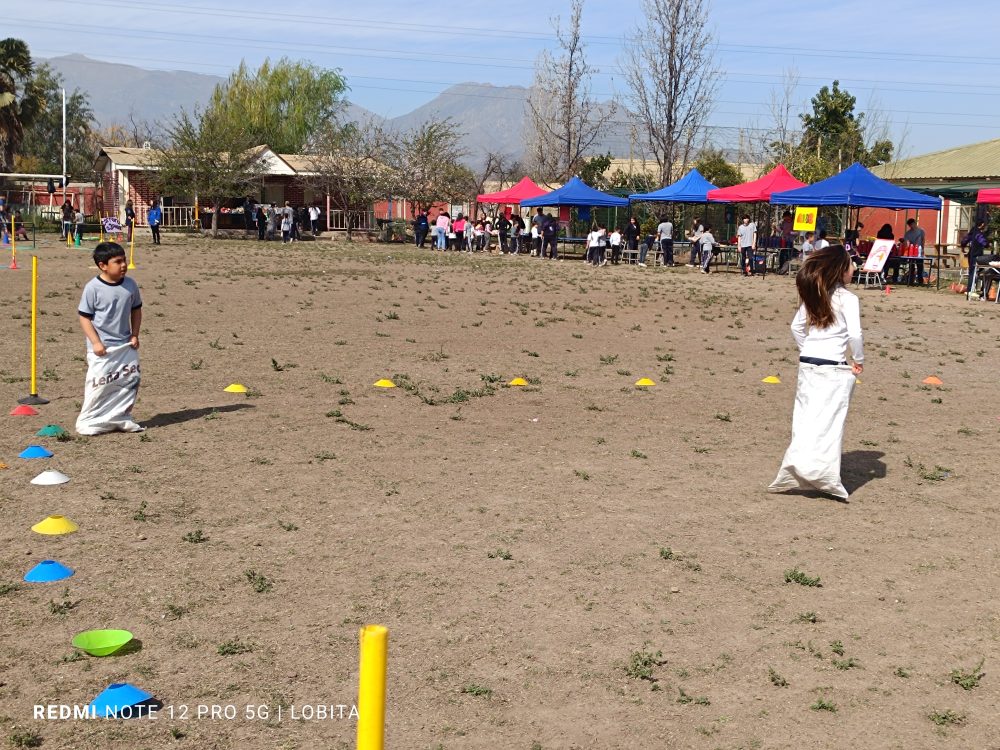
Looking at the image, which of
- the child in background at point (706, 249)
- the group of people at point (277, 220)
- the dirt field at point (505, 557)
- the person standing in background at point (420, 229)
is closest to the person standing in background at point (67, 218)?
the group of people at point (277, 220)

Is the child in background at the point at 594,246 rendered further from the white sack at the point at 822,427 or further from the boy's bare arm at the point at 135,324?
the white sack at the point at 822,427

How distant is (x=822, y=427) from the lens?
7105 millimetres

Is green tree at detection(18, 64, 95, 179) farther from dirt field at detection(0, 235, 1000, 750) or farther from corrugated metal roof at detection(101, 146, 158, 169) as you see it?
dirt field at detection(0, 235, 1000, 750)

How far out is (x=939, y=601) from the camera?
5426mm

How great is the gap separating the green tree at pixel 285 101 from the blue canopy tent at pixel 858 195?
152 ft

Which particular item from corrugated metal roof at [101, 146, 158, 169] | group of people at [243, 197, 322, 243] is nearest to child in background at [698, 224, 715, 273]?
group of people at [243, 197, 322, 243]

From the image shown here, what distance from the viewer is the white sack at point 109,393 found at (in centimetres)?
838

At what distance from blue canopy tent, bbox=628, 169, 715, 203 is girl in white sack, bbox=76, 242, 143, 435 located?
24781mm

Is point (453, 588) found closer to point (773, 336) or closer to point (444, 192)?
point (773, 336)

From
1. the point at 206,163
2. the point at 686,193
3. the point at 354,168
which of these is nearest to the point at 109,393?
the point at 686,193

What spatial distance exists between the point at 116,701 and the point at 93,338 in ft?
16.2

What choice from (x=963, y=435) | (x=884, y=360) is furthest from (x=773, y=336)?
(x=963, y=435)

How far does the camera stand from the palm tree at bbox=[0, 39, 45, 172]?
48.6 meters

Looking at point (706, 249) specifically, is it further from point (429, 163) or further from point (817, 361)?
Answer: point (817, 361)
